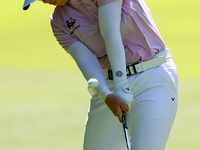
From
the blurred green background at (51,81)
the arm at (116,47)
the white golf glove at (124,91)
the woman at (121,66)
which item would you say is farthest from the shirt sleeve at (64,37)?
the blurred green background at (51,81)

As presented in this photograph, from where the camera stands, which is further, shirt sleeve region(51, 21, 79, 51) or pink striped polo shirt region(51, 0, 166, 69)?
shirt sleeve region(51, 21, 79, 51)

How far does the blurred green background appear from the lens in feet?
15.4

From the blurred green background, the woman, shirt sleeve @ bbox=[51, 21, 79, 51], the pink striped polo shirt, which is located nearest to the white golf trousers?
the woman

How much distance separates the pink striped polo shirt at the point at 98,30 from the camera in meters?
2.19

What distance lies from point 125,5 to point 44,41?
557 centimetres

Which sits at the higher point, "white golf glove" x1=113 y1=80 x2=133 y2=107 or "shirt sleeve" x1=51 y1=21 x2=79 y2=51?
"shirt sleeve" x1=51 y1=21 x2=79 y2=51

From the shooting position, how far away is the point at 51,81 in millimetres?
6355

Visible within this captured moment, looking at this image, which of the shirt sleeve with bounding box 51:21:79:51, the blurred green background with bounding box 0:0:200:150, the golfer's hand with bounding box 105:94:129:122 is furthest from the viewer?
the blurred green background with bounding box 0:0:200:150

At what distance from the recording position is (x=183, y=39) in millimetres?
7430

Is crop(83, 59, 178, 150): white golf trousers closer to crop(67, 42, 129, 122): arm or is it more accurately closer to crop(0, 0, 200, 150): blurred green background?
crop(67, 42, 129, 122): arm

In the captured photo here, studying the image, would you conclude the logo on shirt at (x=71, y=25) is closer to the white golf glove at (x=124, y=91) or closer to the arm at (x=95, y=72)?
the arm at (x=95, y=72)

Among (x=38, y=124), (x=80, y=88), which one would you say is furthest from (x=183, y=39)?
(x=38, y=124)

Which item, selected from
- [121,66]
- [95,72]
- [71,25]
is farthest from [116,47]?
[71,25]

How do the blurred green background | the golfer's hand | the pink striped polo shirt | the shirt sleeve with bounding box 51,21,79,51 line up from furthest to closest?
Result: 1. the blurred green background
2. the shirt sleeve with bounding box 51,21,79,51
3. the pink striped polo shirt
4. the golfer's hand
